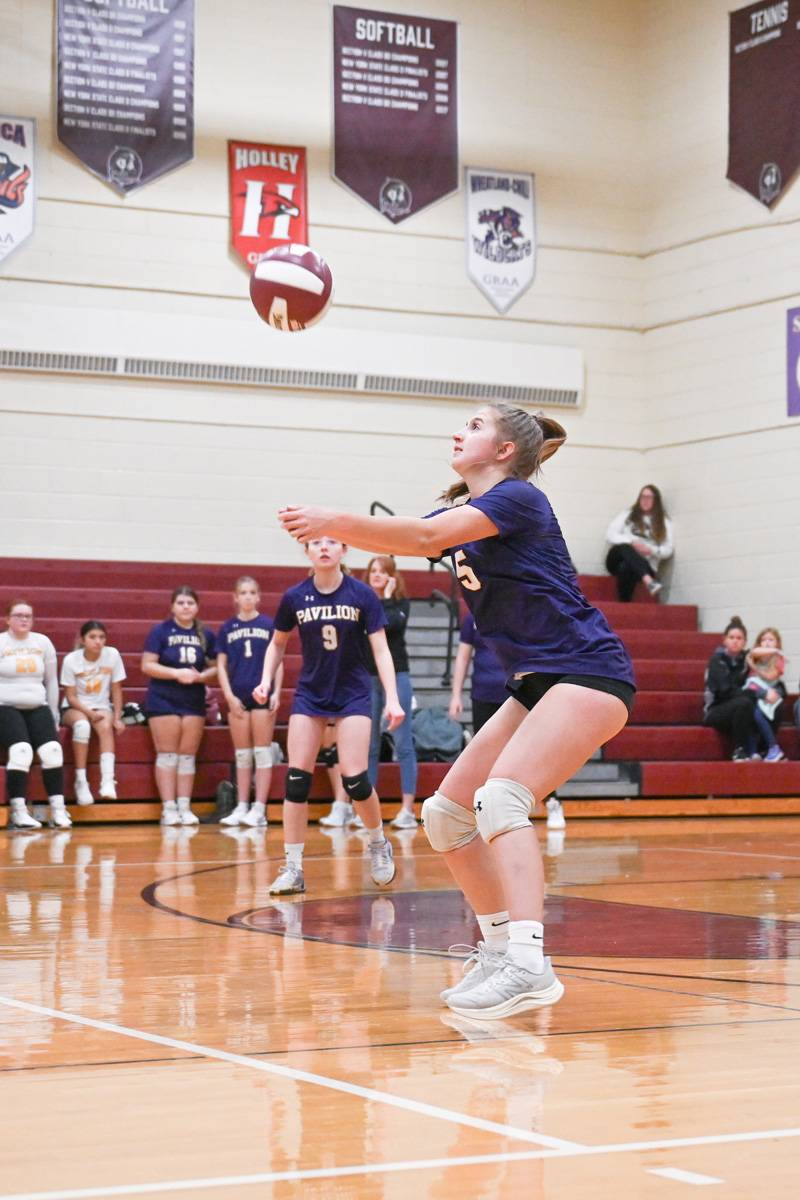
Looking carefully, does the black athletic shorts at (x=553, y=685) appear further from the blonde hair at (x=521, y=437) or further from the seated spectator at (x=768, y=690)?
the seated spectator at (x=768, y=690)

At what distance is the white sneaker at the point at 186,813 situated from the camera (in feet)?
41.6

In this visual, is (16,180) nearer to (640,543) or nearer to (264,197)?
(264,197)

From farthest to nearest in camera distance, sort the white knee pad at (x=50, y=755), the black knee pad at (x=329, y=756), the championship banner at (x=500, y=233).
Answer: the championship banner at (x=500, y=233) → the black knee pad at (x=329, y=756) → the white knee pad at (x=50, y=755)

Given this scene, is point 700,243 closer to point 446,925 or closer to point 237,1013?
point 446,925

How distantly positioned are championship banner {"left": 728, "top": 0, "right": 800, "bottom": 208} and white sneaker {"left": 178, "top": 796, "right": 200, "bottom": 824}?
350 inches

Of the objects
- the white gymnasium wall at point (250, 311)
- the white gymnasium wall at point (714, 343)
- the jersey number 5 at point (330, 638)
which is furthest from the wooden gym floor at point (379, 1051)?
the white gymnasium wall at point (714, 343)

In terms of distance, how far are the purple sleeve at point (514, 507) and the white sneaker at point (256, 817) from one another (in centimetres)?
798

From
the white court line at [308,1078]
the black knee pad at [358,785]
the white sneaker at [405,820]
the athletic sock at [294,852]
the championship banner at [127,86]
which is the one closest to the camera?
the white court line at [308,1078]

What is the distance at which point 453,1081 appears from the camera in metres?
3.74

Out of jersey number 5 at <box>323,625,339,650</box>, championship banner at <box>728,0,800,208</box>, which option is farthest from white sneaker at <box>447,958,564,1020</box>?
championship banner at <box>728,0,800,208</box>

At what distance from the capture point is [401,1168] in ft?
9.80

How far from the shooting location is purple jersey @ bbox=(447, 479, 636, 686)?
4.80 m

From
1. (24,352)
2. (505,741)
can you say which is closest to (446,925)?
(505,741)

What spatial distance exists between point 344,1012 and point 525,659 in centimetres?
112
